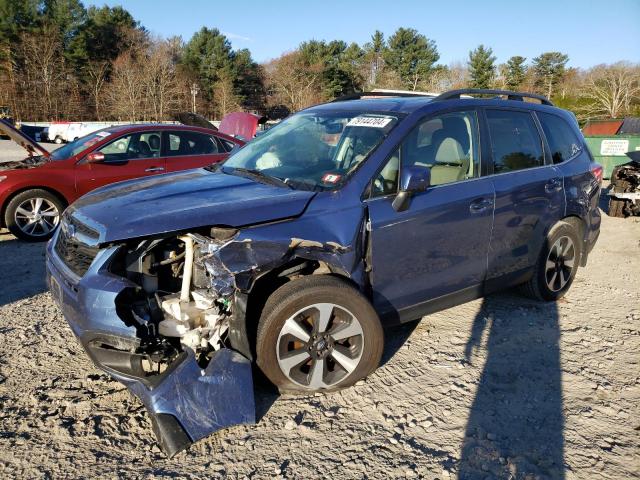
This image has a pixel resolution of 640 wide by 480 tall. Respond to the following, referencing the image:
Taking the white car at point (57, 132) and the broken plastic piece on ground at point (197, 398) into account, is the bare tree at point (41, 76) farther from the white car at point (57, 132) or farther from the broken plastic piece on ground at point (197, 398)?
the broken plastic piece on ground at point (197, 398)

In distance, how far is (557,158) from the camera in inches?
181

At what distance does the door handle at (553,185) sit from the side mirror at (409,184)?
1.63m

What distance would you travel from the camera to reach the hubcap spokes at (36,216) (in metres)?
6.78

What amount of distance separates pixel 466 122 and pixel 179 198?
7.62ft

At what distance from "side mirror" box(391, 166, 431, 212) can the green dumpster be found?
13.3 metres

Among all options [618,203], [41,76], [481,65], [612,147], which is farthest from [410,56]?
[618,203]

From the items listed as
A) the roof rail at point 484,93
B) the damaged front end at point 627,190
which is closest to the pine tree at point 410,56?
the damaged front end at point 627,190

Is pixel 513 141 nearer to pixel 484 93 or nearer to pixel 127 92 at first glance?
pixel 484 93

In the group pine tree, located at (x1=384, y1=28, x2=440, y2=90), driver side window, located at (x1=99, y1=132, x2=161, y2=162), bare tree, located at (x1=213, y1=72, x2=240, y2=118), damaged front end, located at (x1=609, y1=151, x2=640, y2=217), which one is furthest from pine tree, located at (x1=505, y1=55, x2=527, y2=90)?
driver side window, located at (x1=99, y1=132, x2=161, y2=162)

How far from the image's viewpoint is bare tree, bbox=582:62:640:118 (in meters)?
32.6

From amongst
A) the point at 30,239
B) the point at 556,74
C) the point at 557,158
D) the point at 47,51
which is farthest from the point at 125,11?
the point at 557,158

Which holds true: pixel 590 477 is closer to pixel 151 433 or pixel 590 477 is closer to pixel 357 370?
pixel 357 370

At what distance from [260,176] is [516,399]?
235cm

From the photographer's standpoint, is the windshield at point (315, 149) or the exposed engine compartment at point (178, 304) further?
the windshield at point (315, 149)
